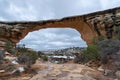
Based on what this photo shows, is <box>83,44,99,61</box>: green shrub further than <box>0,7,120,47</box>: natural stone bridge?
No

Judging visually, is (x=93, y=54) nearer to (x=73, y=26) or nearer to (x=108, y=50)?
(x=108, y=50)

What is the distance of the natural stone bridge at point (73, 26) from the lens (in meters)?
17.2

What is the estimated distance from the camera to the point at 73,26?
20297 millimetres

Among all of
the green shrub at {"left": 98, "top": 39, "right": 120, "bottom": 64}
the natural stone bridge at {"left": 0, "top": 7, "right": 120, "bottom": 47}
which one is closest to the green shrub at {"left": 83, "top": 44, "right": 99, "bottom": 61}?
the green shrub at {"left": 98, "top": 39, "right": 120, "bottom": 64}

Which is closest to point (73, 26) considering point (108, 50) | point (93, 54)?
point (93, 54)

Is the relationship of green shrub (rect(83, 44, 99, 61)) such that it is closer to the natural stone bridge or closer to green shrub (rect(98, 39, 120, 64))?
green shrub (rect(98, 39, 120, 64))

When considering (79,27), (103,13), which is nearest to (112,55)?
(103,13)

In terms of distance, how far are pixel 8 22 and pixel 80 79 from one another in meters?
13.4

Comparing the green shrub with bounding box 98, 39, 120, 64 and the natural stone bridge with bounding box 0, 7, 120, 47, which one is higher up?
the natural stone bridge with bounding box 0, 7, 120, 47

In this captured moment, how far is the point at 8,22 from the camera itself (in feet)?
65.9

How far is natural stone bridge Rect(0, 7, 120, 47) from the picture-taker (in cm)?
1717

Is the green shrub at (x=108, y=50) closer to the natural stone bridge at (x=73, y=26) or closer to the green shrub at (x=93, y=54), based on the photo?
the green shrub at (x=93, y=54)

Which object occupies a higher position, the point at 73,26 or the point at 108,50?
the point at 73,26

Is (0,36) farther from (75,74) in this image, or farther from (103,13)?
Result: (75,74)
